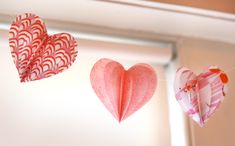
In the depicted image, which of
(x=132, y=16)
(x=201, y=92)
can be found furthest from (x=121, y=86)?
(x=132, y=16)

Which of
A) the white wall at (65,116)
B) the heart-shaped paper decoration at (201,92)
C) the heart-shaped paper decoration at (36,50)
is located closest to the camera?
the heart-shaped paper decoration at (36,50)

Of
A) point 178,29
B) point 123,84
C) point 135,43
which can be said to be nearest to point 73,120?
point 123,84

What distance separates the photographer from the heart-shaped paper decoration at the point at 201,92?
3.12 feet

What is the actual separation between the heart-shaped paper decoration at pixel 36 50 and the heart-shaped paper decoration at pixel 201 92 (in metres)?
0.33

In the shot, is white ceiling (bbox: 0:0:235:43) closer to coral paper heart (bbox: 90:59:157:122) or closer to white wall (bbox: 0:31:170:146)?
white wall (bbox: 0:31:170:146)

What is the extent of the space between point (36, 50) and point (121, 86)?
9.9 inches

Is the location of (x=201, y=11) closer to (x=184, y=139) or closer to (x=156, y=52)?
(x=156, y=52)

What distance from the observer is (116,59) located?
3.85 feet

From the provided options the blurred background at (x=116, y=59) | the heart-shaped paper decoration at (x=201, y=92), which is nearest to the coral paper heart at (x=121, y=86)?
the heart-shaped paper decoration at (x=201, y=92)

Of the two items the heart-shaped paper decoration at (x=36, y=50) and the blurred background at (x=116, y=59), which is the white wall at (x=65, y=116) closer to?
the blurred background at (x=116, y=59)

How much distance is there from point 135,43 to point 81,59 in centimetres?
22

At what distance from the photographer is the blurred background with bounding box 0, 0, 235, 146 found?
108 cm

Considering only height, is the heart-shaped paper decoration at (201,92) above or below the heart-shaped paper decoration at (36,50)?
below

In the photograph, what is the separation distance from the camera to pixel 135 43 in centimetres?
125
